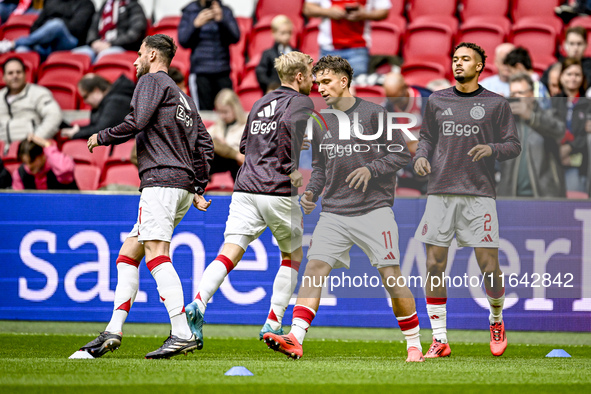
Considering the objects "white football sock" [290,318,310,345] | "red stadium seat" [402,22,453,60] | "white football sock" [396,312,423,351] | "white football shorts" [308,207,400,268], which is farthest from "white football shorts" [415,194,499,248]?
"red stadium seat" [402,22,453,60]

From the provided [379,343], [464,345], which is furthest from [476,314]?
[379,343]

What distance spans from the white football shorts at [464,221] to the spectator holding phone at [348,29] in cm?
337

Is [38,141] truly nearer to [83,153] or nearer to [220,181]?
[83,153]

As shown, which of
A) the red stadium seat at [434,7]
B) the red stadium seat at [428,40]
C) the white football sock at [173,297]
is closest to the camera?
the white football sock at [173,297]

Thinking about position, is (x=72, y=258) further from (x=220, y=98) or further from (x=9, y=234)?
(x=220, y=98)

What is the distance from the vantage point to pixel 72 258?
699cm

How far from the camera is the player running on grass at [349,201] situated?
15.7 ft

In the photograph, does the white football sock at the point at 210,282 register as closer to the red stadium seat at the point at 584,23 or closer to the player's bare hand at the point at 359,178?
the player's bare hand at the point at 359,178

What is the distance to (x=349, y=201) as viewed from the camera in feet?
16.4

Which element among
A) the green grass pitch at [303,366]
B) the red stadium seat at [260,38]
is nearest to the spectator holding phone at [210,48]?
the red stadium seat at [260,38]

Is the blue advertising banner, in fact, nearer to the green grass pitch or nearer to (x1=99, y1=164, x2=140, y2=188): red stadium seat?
the green grass pitch

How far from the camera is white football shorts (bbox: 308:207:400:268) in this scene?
16.0 ft

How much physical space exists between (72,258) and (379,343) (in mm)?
2803

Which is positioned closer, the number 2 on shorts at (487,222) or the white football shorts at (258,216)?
the white football shorts at (258,216)
